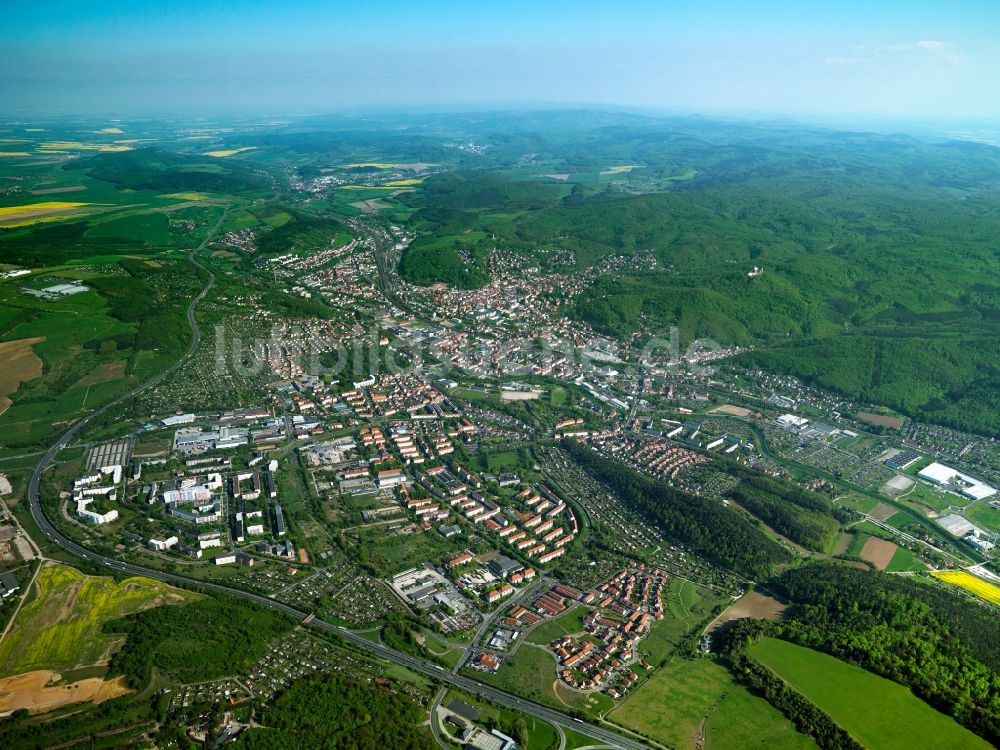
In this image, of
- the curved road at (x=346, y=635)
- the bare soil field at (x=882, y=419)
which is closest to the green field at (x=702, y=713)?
the curved road at (x=346, y=635)

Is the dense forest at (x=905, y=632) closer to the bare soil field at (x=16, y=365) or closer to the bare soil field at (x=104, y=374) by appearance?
the bare soil field at (x=104, y=374)

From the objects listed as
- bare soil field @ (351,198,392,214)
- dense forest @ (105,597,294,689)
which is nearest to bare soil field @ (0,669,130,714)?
dense forest @ (105,597,294,689)

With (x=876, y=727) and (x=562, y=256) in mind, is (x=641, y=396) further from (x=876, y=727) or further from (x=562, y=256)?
(x=562, y=256)

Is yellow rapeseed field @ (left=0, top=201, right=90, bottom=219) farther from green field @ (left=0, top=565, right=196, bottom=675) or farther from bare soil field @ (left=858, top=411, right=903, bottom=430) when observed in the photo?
→ bare soil field @ (left=858, top=411, right=903, bottom=430)

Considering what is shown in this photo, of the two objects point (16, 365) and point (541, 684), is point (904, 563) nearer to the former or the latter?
point (541, 684)

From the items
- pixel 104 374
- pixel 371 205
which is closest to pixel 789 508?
pixel 104 374


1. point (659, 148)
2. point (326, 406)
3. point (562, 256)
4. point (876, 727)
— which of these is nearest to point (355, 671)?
point (876, 727)
